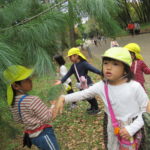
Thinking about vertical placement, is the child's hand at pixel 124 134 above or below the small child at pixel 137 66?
below

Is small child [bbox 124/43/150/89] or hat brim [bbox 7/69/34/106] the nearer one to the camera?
hat brim [bbox 7/69/34/106]

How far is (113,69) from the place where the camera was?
1616 mm

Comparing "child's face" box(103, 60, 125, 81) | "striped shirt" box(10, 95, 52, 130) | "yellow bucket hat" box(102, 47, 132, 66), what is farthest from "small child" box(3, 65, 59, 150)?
"yellow bucket hat" box(102, 47, 132, 66)

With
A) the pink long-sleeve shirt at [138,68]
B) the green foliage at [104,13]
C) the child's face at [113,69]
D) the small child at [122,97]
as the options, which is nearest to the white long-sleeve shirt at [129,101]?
the small child at [122,97]

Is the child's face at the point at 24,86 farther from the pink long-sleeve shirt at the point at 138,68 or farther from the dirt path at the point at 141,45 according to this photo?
the pink long-sleeve shirt at the point at 138,68

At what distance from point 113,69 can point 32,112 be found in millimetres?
746

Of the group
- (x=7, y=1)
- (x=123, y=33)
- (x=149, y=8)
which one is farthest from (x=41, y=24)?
(x=149, y=8)

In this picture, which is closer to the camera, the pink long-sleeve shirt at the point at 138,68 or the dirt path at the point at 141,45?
the dirt path at the point at 141,45

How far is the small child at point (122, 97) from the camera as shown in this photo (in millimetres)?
1593

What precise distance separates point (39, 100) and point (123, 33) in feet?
2.72

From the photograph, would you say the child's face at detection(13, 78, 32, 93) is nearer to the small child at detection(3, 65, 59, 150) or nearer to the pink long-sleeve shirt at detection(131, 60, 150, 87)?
the small child at detection(3, 65, 59, 150)

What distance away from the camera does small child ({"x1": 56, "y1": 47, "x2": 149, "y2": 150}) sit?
159cm

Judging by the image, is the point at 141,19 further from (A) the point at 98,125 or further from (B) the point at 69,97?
(B) the point at 69,97

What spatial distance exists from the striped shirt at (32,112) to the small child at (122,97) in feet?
0.71
